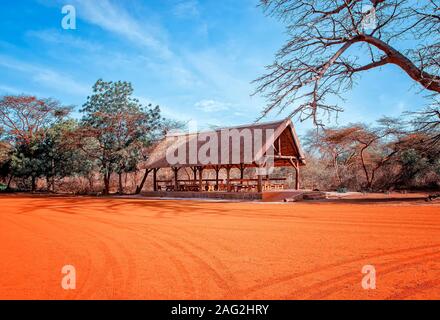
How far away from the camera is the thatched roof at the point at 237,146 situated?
17.5m

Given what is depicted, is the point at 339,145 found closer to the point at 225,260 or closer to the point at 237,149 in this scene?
the point at 237,149

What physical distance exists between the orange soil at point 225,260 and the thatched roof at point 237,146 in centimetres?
1028

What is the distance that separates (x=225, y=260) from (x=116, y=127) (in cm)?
2247

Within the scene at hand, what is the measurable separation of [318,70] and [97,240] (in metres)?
9.02

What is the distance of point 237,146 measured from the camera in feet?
61.8

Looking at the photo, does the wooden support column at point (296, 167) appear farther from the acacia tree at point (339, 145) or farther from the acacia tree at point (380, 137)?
the acacia tree at point (380, 137)

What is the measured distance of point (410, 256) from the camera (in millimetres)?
4258

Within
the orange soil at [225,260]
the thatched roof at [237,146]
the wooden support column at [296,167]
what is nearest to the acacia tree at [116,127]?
the thatched roof at [237,146]

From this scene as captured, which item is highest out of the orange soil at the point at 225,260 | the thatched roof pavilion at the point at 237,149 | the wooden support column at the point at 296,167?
the thatched roof pavilion at the point at 237,149

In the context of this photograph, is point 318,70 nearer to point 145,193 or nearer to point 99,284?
point 99,284

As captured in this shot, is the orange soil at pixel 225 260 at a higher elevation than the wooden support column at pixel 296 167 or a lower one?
lower

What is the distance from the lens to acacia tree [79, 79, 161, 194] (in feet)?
80.3

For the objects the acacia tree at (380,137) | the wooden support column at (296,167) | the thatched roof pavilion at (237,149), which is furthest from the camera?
the acacia tree at (380,137)
